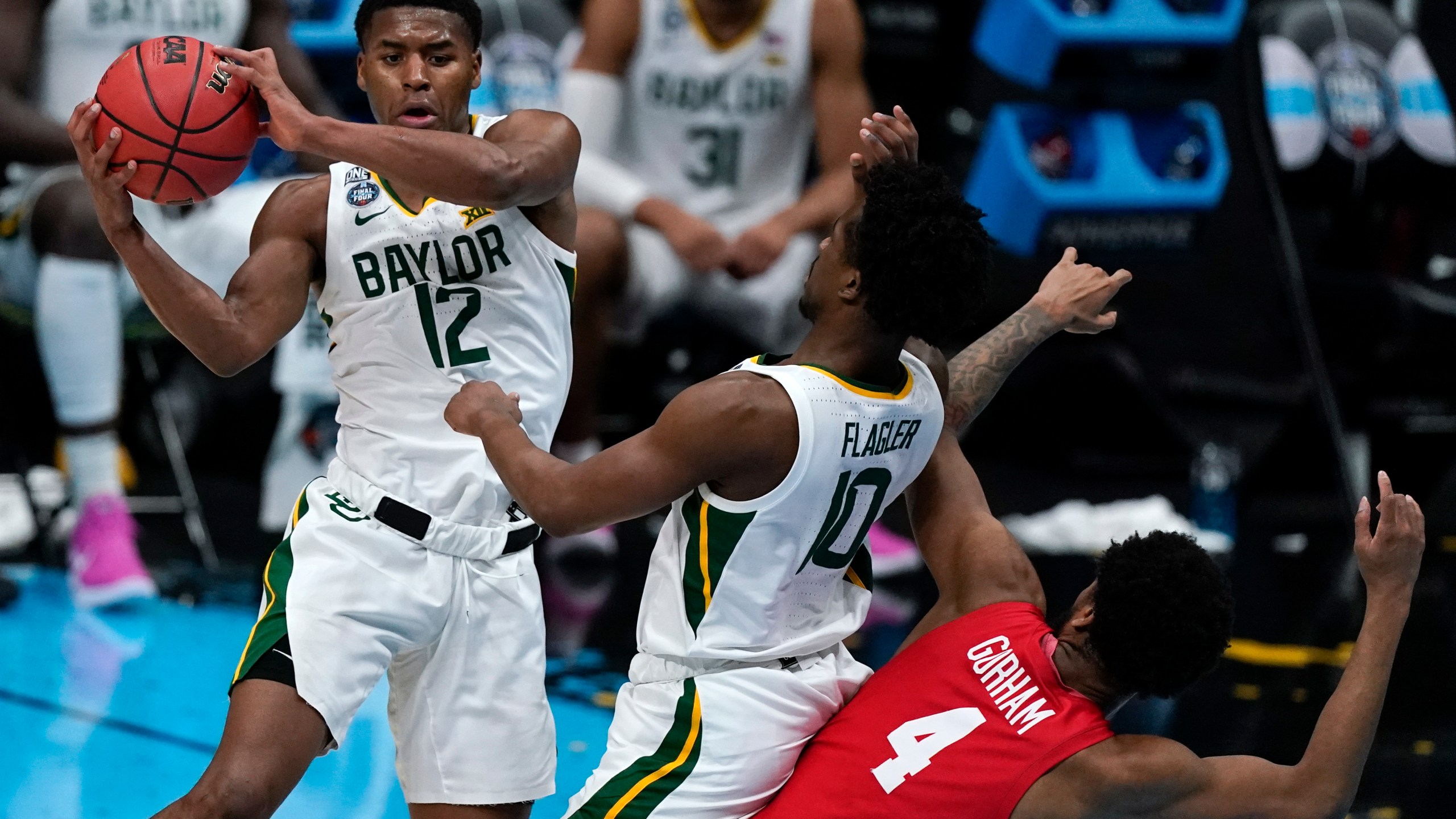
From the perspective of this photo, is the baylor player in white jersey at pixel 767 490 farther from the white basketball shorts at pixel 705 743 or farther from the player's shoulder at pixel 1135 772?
the player's shoulder at pixel 1135 772

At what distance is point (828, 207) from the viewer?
5234 millimetres

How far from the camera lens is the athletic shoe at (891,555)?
205 inches

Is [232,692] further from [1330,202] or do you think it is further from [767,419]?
[1330,202]

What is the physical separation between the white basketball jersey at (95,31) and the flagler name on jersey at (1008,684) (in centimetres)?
354

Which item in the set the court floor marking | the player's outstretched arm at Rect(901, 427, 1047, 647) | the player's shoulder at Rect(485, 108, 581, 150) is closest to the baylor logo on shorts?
the player's shoulder at Rect(485, 108, 581, 150)

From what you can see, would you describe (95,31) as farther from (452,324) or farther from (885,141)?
(885,141)

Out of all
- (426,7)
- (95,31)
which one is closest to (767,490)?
(426,7)

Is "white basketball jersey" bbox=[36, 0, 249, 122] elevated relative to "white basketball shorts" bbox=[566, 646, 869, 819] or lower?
elevated

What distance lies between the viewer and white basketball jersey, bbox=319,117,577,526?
8.82 feet

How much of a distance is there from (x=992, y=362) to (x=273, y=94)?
4.13ft

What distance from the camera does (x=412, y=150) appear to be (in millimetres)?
2477

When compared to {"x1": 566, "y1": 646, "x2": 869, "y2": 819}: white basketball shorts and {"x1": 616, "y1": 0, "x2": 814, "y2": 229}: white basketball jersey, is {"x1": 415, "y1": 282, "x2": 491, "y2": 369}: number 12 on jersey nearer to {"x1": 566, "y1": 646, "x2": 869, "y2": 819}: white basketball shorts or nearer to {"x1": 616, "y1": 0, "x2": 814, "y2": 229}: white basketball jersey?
{"x1": 566, "y1": 646, "x2": 869, "y2": 819}: white basketball shorts

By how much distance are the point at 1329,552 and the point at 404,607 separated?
13.0 feet

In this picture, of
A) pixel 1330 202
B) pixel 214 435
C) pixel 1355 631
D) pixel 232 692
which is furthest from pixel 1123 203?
pixel 232 692
